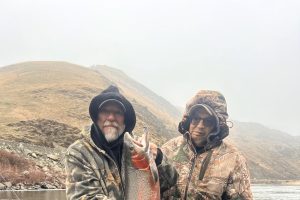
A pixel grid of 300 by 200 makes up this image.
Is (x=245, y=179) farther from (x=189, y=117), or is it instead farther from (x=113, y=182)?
(x=113, y=182)

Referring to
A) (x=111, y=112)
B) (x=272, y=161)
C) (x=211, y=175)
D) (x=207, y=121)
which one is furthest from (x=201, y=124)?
(x=272, y=161)

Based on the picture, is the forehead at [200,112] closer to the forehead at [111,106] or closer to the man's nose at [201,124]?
the man's nose at [201,124]

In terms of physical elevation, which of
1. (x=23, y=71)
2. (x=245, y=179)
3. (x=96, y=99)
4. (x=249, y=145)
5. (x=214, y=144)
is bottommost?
(x=249, y=145)

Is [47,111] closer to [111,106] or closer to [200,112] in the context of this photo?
[200,112]

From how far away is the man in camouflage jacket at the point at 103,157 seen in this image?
15.5 ft

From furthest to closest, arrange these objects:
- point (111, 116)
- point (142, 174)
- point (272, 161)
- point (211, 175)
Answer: point (272, 161) < point (211, 175) < point (111, 116) < point (142, 174)

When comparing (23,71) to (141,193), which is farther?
(23,71)

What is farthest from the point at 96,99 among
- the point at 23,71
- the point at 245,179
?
the point at 23,71

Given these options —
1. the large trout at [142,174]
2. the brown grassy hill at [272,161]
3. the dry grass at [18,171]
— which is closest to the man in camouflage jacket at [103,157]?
the large trout at [142,174]

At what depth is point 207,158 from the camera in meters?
5.50

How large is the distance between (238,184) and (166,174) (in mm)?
837

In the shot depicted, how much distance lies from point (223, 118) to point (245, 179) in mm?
698

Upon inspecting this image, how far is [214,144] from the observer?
5582 millimetres

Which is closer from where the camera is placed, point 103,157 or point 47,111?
point 103,157
